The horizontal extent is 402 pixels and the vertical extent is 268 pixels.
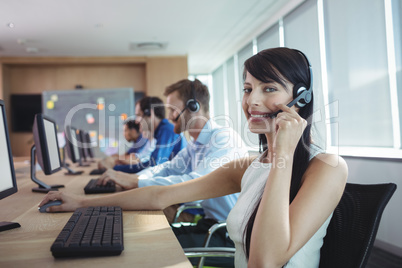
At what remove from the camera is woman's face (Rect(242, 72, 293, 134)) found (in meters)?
1.18

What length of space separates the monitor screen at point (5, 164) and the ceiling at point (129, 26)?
3.91m

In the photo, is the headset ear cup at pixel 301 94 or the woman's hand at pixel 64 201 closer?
the headset ear cup at pixel 301 94

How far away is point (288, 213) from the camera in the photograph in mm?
958

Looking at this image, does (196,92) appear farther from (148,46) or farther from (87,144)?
(148,46)

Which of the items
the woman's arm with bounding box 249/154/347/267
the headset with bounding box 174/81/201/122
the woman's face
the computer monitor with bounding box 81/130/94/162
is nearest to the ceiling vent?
the computer monitor with bounding box 81/130/94/162

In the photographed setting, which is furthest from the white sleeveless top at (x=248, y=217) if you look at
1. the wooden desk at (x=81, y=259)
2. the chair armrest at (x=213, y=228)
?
the chair armrest at (x=213, y=228)

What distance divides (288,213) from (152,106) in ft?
10.9

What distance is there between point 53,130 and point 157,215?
1.38 metres

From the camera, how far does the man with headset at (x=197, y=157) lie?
1.84 m

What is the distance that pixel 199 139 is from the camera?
2.37 m

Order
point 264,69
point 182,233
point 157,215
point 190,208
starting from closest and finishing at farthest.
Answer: point 264,69
point 157,215
point 182,233
point 190,208

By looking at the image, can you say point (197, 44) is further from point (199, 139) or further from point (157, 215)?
point (157, 215)

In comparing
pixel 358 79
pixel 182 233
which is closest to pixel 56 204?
pixel 182 233

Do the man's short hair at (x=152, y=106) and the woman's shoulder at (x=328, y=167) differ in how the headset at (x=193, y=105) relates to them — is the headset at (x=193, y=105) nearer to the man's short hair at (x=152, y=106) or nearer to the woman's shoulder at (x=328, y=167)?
the man's short hair at (x=152, y=106)
